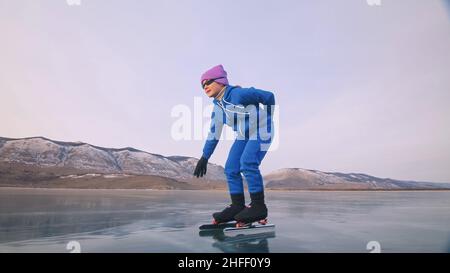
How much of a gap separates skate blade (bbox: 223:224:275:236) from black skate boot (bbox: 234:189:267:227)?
5.4 inches

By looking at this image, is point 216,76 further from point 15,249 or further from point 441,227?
point 441,227

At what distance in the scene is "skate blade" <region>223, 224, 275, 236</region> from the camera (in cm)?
393

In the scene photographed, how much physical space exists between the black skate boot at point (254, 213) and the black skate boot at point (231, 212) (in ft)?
0.89

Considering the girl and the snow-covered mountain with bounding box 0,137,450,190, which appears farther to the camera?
the snow-covered mountain with bounding box 0,137,450,190

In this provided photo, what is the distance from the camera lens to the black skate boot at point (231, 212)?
447cm

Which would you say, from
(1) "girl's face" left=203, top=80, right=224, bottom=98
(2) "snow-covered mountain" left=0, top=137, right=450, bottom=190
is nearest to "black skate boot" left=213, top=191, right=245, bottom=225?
(1) "girl's face" left=203, top=80, right=224, bottom=98

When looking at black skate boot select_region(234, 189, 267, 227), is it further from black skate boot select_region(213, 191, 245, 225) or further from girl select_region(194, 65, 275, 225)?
black skate boot select_region(213, 191, 245, 225)

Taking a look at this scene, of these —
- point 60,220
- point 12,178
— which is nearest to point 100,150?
point 12,178

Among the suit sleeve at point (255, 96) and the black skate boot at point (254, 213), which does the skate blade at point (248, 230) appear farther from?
the suit sleeve at point (255, 96)

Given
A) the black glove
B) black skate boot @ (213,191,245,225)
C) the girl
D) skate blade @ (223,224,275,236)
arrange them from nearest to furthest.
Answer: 1. skate blade @ (223,224,275,236)
2. the girl
3. black skate boot @ (213,191,245,225)
4. the black glove

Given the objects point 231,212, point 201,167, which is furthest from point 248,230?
point 201,167
